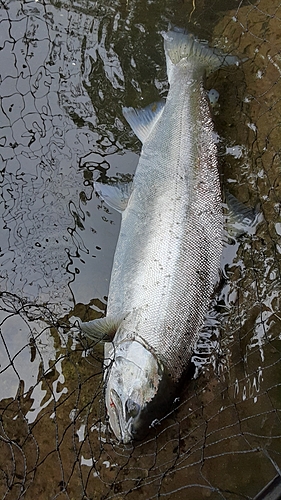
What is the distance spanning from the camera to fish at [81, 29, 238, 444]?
276 cm

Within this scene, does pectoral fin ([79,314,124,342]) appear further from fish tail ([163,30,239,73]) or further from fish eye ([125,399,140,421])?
fish tail ([163,30,239,73])

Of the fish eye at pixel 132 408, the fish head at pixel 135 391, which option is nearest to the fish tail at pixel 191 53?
the fish head at pixel 135 391

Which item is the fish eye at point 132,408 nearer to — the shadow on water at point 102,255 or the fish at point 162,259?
the fish at point 162,259

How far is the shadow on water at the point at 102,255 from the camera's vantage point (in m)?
3.02

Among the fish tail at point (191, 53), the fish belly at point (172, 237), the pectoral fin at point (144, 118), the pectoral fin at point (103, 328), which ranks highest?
the fish tail at point (191, 53)

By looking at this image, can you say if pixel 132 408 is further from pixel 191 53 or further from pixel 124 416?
pixel 191 53

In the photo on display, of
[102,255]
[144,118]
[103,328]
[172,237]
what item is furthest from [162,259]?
[144,118]

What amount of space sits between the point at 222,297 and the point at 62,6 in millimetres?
2645

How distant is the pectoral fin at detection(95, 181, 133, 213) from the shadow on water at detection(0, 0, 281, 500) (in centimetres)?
21

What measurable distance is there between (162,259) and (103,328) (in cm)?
55

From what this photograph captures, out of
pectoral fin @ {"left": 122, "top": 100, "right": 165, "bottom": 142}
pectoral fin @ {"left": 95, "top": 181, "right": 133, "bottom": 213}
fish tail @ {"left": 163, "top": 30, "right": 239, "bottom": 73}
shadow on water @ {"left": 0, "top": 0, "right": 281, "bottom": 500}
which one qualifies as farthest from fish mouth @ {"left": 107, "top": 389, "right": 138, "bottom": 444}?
fish tail @ {"left": 163, "top": 30, "right": 239, "bottom": 73}

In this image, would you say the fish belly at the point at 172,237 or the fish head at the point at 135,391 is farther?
the fish belly at the point at 172,237

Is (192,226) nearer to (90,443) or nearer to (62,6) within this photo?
(90,443)

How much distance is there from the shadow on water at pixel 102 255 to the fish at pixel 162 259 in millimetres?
265
